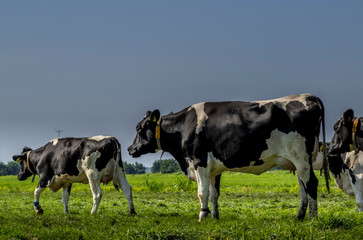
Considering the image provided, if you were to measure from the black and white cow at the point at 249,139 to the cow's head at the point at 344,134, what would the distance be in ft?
5.20

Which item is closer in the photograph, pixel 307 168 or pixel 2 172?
pixel 307 168

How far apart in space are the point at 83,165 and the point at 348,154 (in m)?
8.12

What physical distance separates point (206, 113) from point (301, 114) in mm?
2404

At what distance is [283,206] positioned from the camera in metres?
19.2

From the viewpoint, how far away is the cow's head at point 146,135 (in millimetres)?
13260

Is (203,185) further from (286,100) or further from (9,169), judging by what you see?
(9,169)

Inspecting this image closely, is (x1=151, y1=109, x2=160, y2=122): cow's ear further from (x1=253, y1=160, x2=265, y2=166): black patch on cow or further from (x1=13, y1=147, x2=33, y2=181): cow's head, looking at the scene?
(x1=13, y1=147, x2=33, y2=181): cow's head

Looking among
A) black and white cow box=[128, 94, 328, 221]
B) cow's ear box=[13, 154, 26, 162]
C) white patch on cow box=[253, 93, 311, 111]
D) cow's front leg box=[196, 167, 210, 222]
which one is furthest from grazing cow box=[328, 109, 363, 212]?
cow's ear box=[13, 154, 26, 162]

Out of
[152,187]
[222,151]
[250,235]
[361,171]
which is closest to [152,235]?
[250,235]

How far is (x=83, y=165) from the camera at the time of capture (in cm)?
1552

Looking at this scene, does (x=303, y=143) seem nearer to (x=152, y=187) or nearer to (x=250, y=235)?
(x=250, y=235)

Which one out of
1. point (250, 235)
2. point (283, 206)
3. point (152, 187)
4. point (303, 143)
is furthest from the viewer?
point (152, 187)

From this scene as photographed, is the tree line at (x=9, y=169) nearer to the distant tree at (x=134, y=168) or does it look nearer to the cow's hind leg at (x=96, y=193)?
the distant tree at (x=134, y=168)

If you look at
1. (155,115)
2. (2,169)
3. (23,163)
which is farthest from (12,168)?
(155,115)
